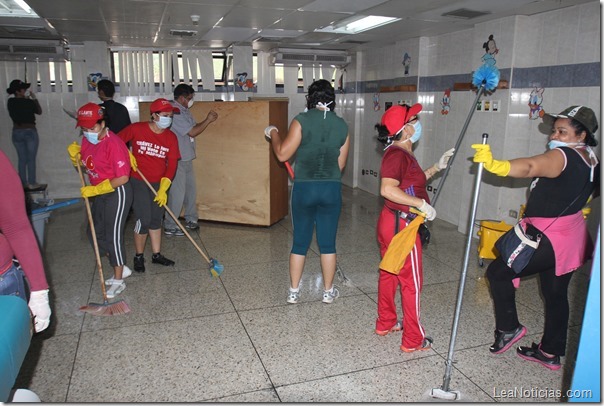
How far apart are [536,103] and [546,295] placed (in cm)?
260

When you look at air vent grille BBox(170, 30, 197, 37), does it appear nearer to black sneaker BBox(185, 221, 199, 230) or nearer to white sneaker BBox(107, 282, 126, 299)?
black sneaker BBox(185, 221, 199, 230)

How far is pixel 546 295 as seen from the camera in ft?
8.52

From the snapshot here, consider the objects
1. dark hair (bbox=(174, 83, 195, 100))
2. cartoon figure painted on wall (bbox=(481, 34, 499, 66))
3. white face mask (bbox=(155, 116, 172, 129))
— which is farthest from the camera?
dark hair (bbox=(174, 83, 195, 100))

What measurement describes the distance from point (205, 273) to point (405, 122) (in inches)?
91.6

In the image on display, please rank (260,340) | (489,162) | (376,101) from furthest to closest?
(376,101) < (260,340) < (489,162)

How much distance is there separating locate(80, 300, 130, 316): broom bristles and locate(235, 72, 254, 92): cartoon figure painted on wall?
5255mm

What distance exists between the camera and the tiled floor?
7.97ft

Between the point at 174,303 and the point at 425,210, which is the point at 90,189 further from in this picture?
the point at 425,210

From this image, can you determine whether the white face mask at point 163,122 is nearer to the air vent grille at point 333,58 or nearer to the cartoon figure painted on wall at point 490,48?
the cartoon figure painted on wall at point 490,48

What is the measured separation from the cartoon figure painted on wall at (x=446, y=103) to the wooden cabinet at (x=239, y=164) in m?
2.02

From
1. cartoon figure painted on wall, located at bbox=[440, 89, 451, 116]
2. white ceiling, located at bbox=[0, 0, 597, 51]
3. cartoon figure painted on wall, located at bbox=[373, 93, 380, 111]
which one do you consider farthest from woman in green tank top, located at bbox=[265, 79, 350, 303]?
cartoon figure painted on wall, located at bbox=[373, 93, 380, 111]

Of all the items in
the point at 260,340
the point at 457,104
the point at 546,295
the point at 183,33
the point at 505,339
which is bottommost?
the point at 260,340
